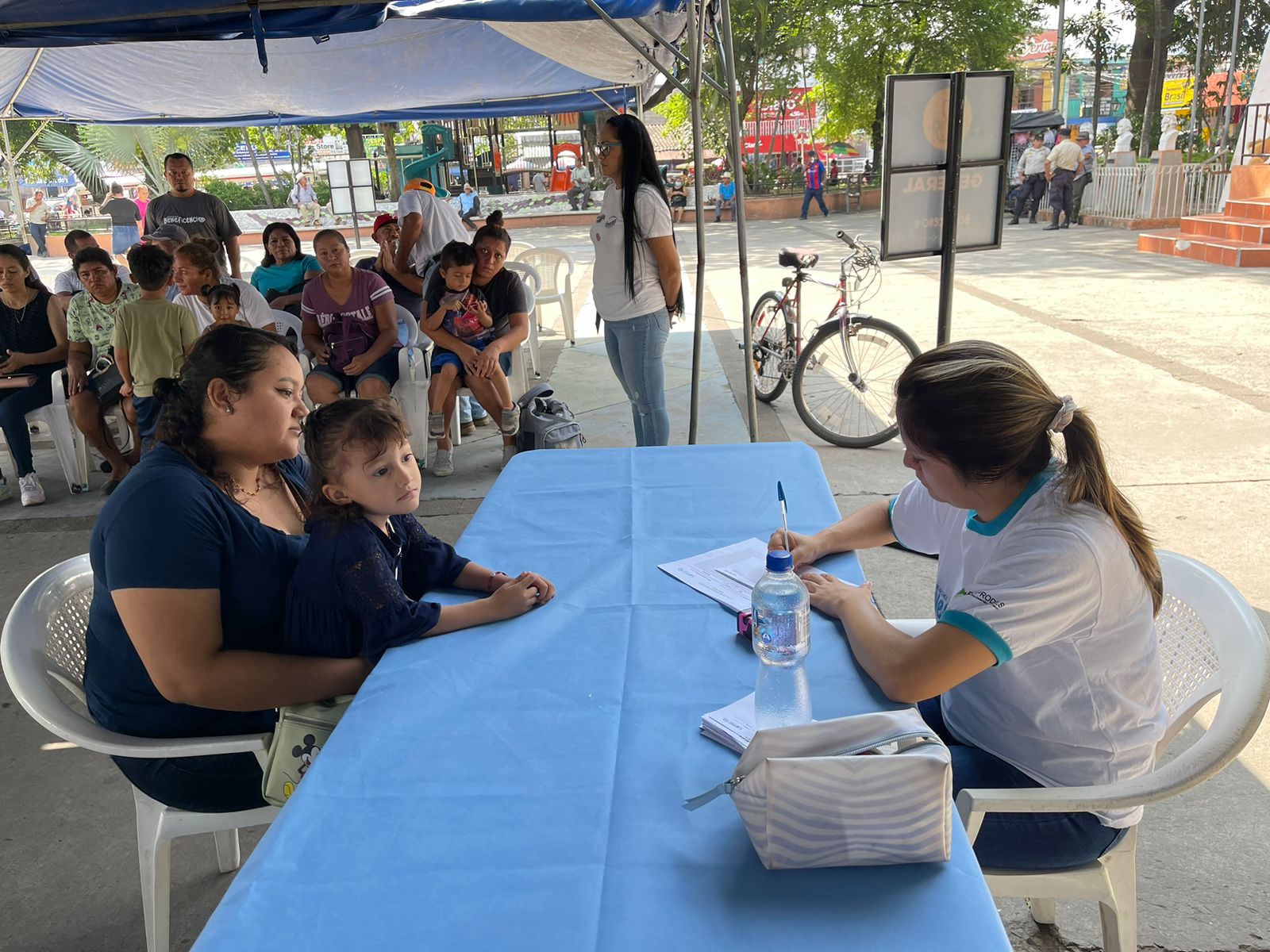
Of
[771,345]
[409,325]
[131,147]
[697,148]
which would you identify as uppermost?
[131,147]

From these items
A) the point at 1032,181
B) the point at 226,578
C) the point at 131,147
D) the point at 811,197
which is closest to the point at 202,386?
the point at 226,578

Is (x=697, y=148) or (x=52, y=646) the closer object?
(x=52, y=646)

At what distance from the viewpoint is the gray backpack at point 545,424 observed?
469 cm

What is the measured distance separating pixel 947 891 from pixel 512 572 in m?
1.17

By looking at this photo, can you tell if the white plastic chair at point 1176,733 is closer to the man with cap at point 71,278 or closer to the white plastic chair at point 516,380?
the white plastic chair at point 516,380

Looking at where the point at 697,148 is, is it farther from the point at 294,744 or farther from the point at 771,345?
the point at 294,744

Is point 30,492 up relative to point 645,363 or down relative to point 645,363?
down

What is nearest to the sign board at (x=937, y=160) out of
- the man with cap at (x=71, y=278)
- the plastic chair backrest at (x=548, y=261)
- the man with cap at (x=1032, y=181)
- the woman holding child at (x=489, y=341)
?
the woman holding child at (x=489, y=341)

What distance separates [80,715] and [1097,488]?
1.82 meters

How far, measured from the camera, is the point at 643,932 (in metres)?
1.03

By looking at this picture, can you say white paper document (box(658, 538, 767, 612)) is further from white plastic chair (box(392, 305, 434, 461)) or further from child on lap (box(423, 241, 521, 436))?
white plastic chair (box(392, 305, 434, 461))

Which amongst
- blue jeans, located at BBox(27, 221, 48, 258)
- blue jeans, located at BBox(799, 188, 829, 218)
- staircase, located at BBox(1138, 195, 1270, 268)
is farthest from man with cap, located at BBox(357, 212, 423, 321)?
blue jeans, located at BBox(27, 221, 48, 258)

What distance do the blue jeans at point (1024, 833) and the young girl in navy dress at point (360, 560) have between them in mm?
858

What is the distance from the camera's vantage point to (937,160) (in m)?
4.30
